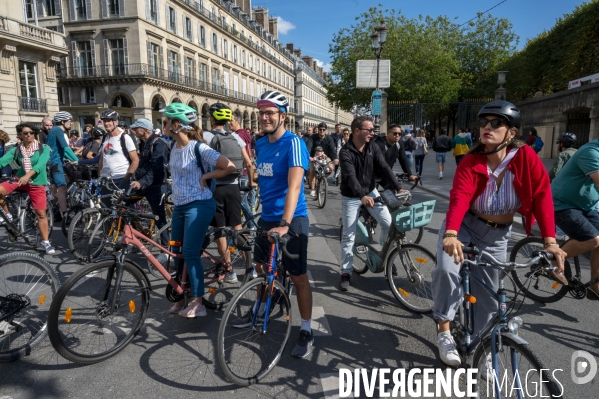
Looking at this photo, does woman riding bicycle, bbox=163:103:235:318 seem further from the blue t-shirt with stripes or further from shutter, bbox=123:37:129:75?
shutter, bbox=123:37:129:75

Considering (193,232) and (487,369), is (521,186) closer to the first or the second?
(487,369)

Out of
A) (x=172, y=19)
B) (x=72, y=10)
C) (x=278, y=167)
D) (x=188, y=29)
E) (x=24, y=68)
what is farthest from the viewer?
(x=188, y=29)

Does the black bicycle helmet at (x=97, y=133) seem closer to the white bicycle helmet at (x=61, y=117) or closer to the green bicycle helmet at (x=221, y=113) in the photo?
the white bicycle helmet at (x=61, y=117)

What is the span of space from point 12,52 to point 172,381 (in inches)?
912

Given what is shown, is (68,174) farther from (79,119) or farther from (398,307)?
(79,119)

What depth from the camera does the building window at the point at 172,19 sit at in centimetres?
3544

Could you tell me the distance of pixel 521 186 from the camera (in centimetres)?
245

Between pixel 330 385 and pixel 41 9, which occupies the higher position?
pixel 41 9

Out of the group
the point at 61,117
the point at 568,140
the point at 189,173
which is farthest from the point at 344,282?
the point at 61,117

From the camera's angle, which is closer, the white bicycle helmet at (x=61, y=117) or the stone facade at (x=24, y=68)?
the white bicycle helmet at (x=61, y=117)

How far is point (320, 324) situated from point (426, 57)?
30367mm

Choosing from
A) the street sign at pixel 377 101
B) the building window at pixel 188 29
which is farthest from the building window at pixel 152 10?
the street sign at pixel 377 101

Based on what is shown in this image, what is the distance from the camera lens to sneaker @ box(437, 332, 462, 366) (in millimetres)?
2713

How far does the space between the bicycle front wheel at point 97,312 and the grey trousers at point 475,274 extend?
226 centimetres
